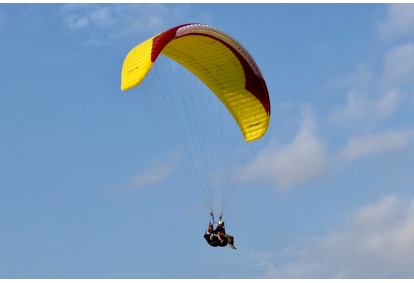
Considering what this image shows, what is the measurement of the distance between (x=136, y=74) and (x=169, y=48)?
4.93 m

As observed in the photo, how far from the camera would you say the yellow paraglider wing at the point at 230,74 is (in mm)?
33375

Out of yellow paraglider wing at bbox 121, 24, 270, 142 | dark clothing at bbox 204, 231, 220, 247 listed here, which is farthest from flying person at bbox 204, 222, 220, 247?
yellow paraglider wing at bbox 121, 24, 270, 142

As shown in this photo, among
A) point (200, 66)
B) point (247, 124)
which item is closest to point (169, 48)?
point (200, 66)

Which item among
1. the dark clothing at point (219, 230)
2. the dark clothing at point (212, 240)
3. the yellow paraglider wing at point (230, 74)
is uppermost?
the yellow paraglider wing at point (230, 74)

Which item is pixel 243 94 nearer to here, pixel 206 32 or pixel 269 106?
pixel 269 106

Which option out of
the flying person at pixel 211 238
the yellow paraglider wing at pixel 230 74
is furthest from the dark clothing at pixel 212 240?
the yellow paraglider wing at pixel 230 74

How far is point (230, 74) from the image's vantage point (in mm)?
34188

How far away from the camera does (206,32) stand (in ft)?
105

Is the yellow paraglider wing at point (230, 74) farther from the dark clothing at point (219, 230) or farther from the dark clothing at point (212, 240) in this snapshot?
the dark clothing at point (212, 240)

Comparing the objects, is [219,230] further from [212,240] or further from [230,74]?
[230,74]

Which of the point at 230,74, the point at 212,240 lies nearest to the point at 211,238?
the point at 212,240

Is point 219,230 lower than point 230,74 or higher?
lower

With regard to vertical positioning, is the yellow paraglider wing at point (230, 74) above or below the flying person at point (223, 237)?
above

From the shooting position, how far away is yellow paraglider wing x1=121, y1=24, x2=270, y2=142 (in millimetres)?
33375
